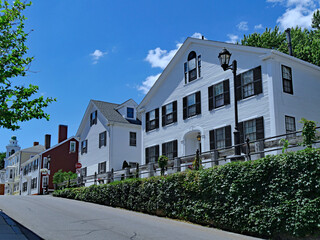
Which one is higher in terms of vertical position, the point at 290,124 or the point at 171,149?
the point at 290,124

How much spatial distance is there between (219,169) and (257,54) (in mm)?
8752

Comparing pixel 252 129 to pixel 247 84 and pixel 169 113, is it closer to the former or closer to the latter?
pixel 247 84

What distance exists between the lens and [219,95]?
21.8 meters

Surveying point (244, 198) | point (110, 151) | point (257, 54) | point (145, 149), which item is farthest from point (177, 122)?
point (244, 198)

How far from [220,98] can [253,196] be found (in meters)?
10.4

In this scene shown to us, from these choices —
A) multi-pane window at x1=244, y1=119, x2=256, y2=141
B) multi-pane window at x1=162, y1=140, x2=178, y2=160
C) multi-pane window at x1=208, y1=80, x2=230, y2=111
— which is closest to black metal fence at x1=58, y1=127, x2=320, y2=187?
multi-pane window at x1=244, y1=119, x2=256, y2=141

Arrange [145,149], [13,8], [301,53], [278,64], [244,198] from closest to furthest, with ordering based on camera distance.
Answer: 1. [244,198]
2. [13,8]
3. [278,64]
4. [145,149]
5. [301,53]

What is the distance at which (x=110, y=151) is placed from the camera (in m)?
33.0

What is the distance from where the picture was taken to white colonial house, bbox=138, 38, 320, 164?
19.0m

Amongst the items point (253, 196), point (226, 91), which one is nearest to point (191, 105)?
point (226, 91)

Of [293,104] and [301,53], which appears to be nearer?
[293,104]

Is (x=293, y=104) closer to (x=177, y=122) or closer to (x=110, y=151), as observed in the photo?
(x=177, y=122)

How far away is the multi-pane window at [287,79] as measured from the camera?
64.3ft

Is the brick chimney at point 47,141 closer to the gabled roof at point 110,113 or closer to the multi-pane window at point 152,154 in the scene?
the gabled roof at point 110,113
